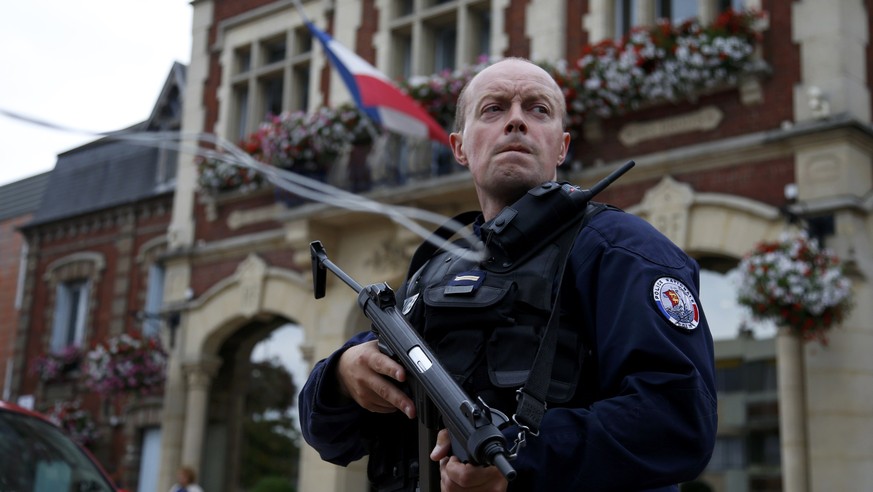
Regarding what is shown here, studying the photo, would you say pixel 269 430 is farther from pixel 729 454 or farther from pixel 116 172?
pixel 729 454

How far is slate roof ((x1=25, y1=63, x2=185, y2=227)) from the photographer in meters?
17.7

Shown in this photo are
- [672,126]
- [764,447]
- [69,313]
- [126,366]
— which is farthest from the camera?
[69,313]

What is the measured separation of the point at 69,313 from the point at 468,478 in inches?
708

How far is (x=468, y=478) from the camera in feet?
5.56

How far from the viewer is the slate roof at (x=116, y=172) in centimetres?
1767

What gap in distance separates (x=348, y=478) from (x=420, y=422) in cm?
1091

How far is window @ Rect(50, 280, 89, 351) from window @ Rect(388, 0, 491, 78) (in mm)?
7946

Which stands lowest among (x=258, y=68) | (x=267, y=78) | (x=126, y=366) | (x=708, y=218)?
(x=126, y=366)

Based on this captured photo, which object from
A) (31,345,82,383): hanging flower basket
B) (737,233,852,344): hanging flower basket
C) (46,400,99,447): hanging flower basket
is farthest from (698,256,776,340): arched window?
(31,345,82,383): hanging flower basket

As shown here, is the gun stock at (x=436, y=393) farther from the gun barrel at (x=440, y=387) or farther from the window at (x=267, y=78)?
the window at (x=267, y=78)

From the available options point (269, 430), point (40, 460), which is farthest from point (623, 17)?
point (40, 460)

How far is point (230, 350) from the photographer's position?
15180 mm

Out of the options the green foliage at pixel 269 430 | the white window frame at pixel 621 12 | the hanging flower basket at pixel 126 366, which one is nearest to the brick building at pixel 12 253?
the hanging flower basket at pixel 126 366

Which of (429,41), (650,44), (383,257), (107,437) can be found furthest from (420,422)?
(107,437)
